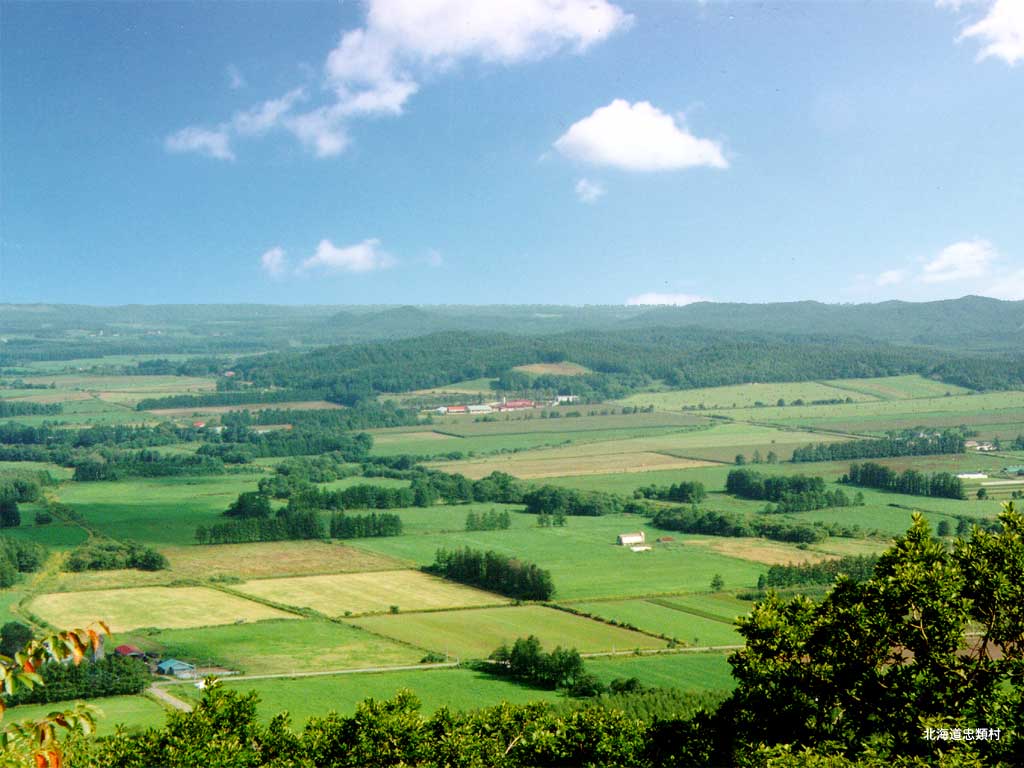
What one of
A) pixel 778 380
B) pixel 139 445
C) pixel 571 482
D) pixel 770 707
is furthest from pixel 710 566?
pixel 778 380

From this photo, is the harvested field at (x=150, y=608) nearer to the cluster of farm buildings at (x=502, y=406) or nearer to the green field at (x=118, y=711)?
the green field at (x=118, y=711)

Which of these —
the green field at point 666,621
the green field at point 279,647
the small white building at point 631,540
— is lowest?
the green field at point 279,647

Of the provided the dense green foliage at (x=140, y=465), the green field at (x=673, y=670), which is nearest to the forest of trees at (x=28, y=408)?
the dense green foliage at (x=140, y=465)

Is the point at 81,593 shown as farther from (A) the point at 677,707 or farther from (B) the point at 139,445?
(B) the point at 139,445

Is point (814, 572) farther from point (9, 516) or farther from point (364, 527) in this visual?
point (9, 516)

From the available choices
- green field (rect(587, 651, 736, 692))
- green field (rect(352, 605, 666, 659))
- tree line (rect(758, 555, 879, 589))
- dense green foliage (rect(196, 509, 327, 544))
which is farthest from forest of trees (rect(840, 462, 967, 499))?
dense green foliage (rect(196, 509, 327, 544))

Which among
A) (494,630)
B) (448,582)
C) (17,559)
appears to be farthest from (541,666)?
(17,559)

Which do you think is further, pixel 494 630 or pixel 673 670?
pixel 494 630
